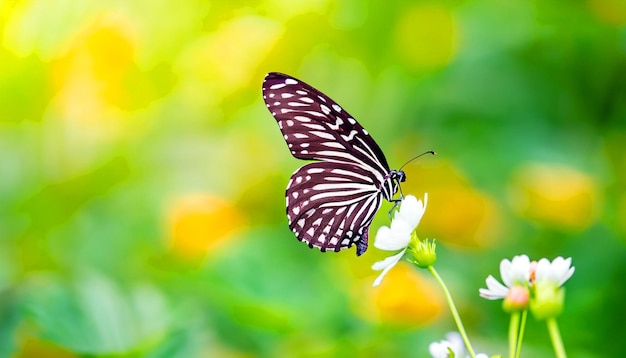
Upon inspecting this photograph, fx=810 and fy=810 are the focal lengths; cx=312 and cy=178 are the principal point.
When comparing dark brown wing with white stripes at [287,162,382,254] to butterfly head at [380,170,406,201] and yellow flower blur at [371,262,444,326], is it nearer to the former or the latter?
butterfly head at [380,170,406,201]

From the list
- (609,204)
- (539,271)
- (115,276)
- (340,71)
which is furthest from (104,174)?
(539,271)

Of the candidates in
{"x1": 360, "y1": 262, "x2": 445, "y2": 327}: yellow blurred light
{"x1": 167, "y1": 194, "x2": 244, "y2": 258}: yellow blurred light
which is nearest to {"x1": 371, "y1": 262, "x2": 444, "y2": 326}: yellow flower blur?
{"x1": 360, "y1": 262, "x2": 445, "y2": 327}: yellow blurred light

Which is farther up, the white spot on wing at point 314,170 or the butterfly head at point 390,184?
the white spot on wing at point 314,170

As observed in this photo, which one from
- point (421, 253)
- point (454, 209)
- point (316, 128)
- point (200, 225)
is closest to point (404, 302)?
point (454, 209)

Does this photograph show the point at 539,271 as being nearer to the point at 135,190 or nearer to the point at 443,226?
the point at 443,226

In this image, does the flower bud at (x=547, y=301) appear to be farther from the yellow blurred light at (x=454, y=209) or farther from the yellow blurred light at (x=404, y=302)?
the yellow blurred light at (x=454, y=209)

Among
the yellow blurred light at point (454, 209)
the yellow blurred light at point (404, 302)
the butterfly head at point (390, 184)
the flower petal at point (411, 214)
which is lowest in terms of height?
Answer: the flower petal at point (411, 214)

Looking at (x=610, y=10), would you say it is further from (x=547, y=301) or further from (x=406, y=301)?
(x=547, y=301)

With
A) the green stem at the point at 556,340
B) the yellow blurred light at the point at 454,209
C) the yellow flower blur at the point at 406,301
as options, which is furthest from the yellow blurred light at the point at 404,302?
the green stem at the point at 556,340
